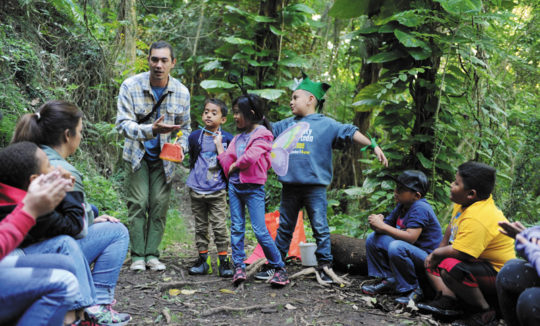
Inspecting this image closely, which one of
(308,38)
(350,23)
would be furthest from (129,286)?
(350,23)

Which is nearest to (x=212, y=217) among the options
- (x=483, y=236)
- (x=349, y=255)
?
(x=349, y=255)

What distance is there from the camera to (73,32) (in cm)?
642

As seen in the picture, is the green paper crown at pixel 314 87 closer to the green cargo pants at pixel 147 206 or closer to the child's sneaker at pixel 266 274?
the green cargo pants at pixel 147 206

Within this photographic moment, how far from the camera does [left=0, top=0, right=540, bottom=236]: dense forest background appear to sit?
465 cm

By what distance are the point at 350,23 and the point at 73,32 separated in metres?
5.58

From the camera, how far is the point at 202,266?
4.17 m

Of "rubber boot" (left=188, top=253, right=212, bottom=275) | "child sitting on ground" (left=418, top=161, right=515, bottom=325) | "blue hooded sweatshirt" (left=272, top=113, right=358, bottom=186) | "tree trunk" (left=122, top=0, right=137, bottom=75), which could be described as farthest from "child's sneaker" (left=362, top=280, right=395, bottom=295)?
"tree trunk" (left=122, top=0, right=137, bottom=75)

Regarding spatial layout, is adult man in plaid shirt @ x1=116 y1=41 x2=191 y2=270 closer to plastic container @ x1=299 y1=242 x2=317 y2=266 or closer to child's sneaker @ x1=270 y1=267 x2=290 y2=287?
child's sneaker @ x1=270 y1=267 x2=290 y2=287

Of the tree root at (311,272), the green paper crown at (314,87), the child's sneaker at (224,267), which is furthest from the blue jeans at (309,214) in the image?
the green paper crown at (314,87)

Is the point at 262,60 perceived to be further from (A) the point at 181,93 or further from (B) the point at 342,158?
(A) the point at 181,93

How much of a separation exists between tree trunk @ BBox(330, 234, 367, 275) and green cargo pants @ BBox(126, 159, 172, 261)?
188cm

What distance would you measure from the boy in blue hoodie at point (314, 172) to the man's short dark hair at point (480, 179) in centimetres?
111

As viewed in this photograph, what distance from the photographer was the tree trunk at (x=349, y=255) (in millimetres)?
4207

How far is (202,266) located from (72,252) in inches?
84.0
